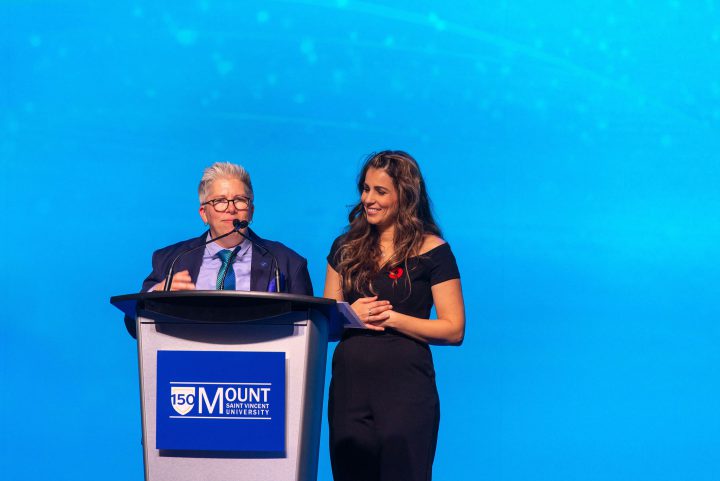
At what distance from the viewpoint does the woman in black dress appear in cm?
237

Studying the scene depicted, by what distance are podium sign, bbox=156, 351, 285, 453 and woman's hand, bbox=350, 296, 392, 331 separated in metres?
0.51

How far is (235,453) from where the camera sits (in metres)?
1.85

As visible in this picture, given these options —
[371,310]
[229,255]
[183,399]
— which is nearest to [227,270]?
[229,255]

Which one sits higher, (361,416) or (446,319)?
(446,319)

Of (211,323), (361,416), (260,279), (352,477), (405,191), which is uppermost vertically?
(405,191)

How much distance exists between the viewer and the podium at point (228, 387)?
6.02ft

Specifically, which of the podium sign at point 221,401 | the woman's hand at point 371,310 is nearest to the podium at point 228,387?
the podium sign at point 221,401

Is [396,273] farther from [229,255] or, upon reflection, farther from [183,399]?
[183,399]

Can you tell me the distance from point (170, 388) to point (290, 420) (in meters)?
0.25

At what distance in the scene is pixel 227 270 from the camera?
99.3 inches

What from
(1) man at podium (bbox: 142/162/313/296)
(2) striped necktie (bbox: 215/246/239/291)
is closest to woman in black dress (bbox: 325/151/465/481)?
(1) man at podium (bbox: 142/162/313/296)

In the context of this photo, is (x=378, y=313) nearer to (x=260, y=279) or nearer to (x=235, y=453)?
(x=260, y=279)

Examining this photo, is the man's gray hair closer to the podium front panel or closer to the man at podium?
the man at podium

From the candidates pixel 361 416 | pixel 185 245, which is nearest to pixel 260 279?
pixel 185 245
